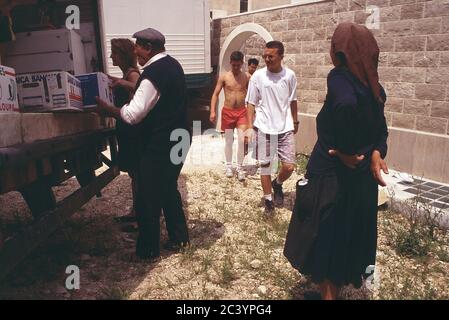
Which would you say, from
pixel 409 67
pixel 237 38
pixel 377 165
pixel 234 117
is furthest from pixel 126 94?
pixel 237 38

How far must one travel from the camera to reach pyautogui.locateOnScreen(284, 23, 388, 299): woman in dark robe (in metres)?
2.28

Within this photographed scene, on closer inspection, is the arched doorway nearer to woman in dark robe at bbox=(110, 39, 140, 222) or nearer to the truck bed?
woman in dark robe at bbox=(110, 39, 140, 222)

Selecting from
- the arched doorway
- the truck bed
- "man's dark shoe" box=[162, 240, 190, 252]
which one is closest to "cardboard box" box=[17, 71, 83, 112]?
the truck bed

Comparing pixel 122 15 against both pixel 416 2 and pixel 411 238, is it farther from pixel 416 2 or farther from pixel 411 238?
pixel 411 238

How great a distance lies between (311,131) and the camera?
25.6 ft

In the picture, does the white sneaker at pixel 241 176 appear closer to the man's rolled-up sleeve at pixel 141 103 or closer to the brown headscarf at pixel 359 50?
the man's rolled-up sleeve at pixel 141 103

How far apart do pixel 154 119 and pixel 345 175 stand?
168 centimetres

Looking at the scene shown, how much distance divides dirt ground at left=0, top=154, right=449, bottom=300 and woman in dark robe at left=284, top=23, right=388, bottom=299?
62 cm

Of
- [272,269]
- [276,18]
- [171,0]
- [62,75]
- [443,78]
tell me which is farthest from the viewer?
[171,0]

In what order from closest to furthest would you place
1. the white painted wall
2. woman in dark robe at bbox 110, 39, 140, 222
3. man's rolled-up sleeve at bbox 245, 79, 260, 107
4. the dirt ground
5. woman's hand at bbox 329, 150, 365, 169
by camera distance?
woman's hand at bbox 329, 150, 365, 169 < the dirt ground < woman in dark robe at bbox 110, 39, 140, 222 < man's rolled-up sleeve at bbox 245, 79, 260, 107 < the white painted wall

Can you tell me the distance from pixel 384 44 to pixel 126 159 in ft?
15.8

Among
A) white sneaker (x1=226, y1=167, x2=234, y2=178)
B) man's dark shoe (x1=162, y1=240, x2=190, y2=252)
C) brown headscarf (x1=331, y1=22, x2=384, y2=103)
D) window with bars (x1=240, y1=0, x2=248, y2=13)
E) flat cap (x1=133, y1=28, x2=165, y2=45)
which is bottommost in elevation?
white sneaker (x1=226, y1=167, x2=234, y2=178)

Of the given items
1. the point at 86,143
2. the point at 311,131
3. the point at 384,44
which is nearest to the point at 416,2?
the point at 384,44

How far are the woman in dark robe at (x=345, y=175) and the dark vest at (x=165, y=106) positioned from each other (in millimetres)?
1313
